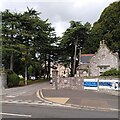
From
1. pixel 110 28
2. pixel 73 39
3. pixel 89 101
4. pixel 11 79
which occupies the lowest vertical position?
pixel 89 101

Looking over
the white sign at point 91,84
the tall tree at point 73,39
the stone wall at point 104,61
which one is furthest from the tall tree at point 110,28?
the white sign at point 91,84

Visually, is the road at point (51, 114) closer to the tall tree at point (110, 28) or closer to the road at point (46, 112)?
the road at point (46, 112)

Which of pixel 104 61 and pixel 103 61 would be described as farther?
pixel 103 61

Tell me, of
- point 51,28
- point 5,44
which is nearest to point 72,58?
point 51,28

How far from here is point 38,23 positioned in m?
61.0

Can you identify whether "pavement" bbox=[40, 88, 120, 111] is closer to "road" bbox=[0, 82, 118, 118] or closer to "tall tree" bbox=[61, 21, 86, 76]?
"road" bbox=[0, 82, 118, 118]

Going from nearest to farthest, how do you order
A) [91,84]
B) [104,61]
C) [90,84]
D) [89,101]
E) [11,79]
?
[89,101]
[91,84]
[90,84]
[11,79]
[104,61]

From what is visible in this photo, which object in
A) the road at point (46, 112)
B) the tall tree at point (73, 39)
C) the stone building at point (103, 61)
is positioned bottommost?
the road at point (46, 112)

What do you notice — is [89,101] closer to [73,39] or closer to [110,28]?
[110,28]

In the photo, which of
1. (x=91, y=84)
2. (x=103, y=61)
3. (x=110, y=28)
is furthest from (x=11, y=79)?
(x=110, y=28)

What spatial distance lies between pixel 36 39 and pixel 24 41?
16.5ft

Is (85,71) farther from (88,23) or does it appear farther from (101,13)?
(88,23)

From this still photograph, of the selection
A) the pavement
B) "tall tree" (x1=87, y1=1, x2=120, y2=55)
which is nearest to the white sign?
the pavement

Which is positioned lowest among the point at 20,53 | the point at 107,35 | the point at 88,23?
the point at 20,53
